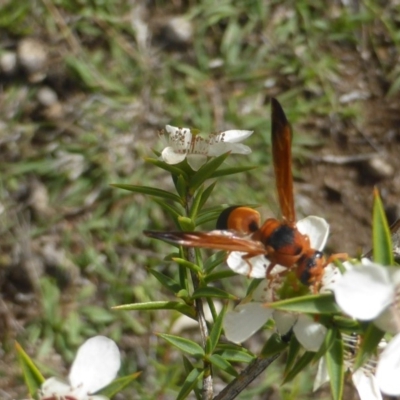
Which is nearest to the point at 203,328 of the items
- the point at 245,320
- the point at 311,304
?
the point at 245,320

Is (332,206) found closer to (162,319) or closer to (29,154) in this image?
(162,319)

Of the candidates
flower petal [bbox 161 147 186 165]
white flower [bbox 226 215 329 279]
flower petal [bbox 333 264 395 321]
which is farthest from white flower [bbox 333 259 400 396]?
flower petal [bbox 161 147 186 165]

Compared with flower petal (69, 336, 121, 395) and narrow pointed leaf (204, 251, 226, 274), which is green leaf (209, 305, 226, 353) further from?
flower petal (69, 336, 121, 395)

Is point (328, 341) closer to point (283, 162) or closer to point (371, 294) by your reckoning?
point (371, 294)

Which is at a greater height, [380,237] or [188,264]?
[380,237]

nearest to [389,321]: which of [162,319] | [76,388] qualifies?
[76,388]
